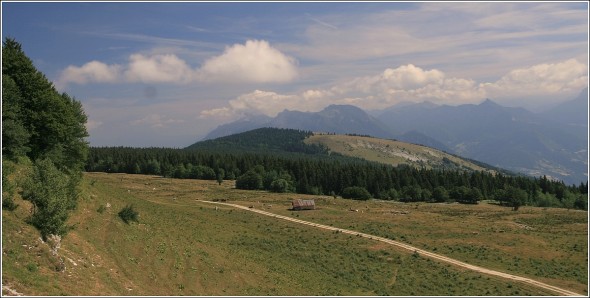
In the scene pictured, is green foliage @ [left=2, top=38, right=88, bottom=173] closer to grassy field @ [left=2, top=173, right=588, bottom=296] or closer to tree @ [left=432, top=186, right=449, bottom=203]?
grassy field @ [left=2, top=173, right=588, bottom=296]

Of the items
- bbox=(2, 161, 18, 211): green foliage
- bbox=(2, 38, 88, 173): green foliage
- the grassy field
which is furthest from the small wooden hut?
bbox=(2, 161, 18, 211): green foliage

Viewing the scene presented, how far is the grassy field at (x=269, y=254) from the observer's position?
92.9ft

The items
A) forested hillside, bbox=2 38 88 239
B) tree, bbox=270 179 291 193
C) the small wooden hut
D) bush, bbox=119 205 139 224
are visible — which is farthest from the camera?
tree, bbox=270 179 291 193

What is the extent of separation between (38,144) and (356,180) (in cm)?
12760

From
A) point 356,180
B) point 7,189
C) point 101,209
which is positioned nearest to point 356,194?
point 356,180

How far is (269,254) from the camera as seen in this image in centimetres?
5369

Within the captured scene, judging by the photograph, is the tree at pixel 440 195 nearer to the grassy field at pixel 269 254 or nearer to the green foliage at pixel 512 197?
the green foliage at pixel 512 197

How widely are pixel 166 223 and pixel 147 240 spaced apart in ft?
35.5

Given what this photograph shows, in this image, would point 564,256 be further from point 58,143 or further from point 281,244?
point 58,143

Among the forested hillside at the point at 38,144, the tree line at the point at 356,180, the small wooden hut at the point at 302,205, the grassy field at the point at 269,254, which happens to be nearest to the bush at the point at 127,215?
the grassy field at the point at 269,254

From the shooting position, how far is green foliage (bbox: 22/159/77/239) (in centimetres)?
2903

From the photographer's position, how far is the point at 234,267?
44312 mm

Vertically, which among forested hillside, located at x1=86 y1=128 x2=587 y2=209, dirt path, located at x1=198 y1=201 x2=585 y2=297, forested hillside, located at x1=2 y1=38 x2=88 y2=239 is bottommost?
dirt path, located at x1=198 y1=201 x2=585 y2=297

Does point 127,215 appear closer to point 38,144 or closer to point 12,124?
point 38,144
